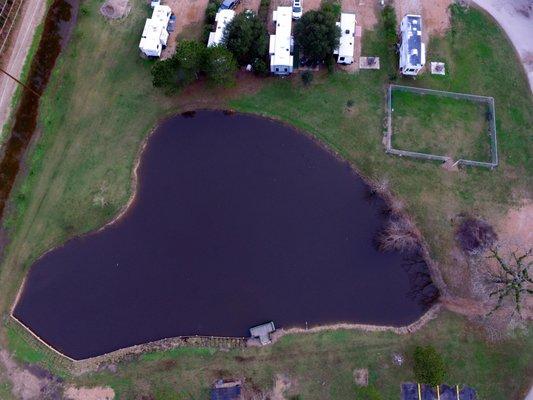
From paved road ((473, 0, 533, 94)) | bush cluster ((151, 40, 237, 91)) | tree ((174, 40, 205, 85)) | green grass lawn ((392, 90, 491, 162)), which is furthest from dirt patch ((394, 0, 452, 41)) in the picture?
tree ((174, 40, 205, 85))

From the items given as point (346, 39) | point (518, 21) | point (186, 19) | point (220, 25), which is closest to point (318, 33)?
point (346, 39)

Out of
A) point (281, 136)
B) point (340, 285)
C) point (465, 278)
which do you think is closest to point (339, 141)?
point (281, 136)

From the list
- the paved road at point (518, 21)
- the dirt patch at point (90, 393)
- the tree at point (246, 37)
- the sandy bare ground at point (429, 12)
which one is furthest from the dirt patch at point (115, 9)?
the paved road at point (518, 21)

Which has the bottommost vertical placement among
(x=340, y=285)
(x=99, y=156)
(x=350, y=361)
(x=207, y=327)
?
(x=350, y=361)

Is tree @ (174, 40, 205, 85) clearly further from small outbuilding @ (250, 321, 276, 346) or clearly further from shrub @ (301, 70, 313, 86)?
small outbuilding @ (250, 321, 276, 346)

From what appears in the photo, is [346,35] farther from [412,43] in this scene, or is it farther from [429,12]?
[429,12]

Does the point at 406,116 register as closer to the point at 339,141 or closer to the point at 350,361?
the point at 339,141
